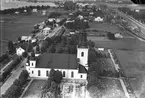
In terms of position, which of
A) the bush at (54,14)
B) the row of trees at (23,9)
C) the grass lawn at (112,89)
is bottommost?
the grass lawn at (112,89)

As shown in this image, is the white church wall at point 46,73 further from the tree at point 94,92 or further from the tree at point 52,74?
the tree at point 94,92

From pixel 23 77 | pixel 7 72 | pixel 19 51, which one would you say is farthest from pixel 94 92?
pixel 19 51

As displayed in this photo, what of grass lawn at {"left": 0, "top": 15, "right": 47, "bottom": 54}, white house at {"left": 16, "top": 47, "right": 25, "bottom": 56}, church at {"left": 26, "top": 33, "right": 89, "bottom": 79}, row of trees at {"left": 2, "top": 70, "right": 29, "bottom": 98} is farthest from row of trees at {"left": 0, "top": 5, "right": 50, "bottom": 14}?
row of trees at {"left": 2, "top": 70, "right": 29, "bottom": 98}

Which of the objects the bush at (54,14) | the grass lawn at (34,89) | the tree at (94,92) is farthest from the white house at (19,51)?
the bush at (54,14)

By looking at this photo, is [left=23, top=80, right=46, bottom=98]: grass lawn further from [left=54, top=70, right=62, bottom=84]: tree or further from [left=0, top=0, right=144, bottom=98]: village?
[left=54, top=70, right=62, bottom=84]: tree

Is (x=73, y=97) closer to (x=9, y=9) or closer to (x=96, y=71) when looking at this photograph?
(x=96, y=71)
